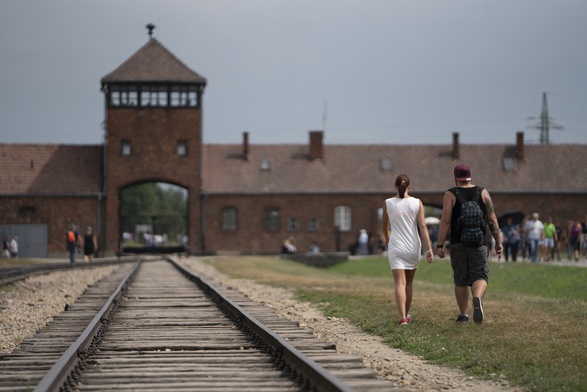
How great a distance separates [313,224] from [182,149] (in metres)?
9.26

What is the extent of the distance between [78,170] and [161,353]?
54582mm

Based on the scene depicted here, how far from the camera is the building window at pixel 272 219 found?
63.5 meters

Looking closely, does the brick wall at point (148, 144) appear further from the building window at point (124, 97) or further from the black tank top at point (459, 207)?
the black tank top at point (459, 207)

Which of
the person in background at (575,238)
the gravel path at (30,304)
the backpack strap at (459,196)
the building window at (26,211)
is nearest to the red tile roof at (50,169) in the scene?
the building window at (26,211)

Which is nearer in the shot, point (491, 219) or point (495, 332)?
point (495, 332)

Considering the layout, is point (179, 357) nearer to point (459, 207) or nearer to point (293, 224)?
point (459, 207)

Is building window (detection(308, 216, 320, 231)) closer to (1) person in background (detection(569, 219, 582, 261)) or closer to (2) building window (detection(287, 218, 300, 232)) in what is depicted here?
(2) building window (detection(287, 218, 300, 232))

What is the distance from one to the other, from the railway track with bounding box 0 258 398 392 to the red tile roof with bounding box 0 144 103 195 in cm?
4788

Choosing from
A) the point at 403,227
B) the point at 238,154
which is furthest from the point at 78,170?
the point at 403,227

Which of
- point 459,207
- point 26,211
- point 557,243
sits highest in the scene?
point 26,211

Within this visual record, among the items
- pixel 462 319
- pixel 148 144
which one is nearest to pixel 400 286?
pixel 462 319

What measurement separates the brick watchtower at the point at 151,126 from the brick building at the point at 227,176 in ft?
0.20

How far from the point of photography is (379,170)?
217 ft

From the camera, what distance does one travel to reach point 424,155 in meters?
67.6
